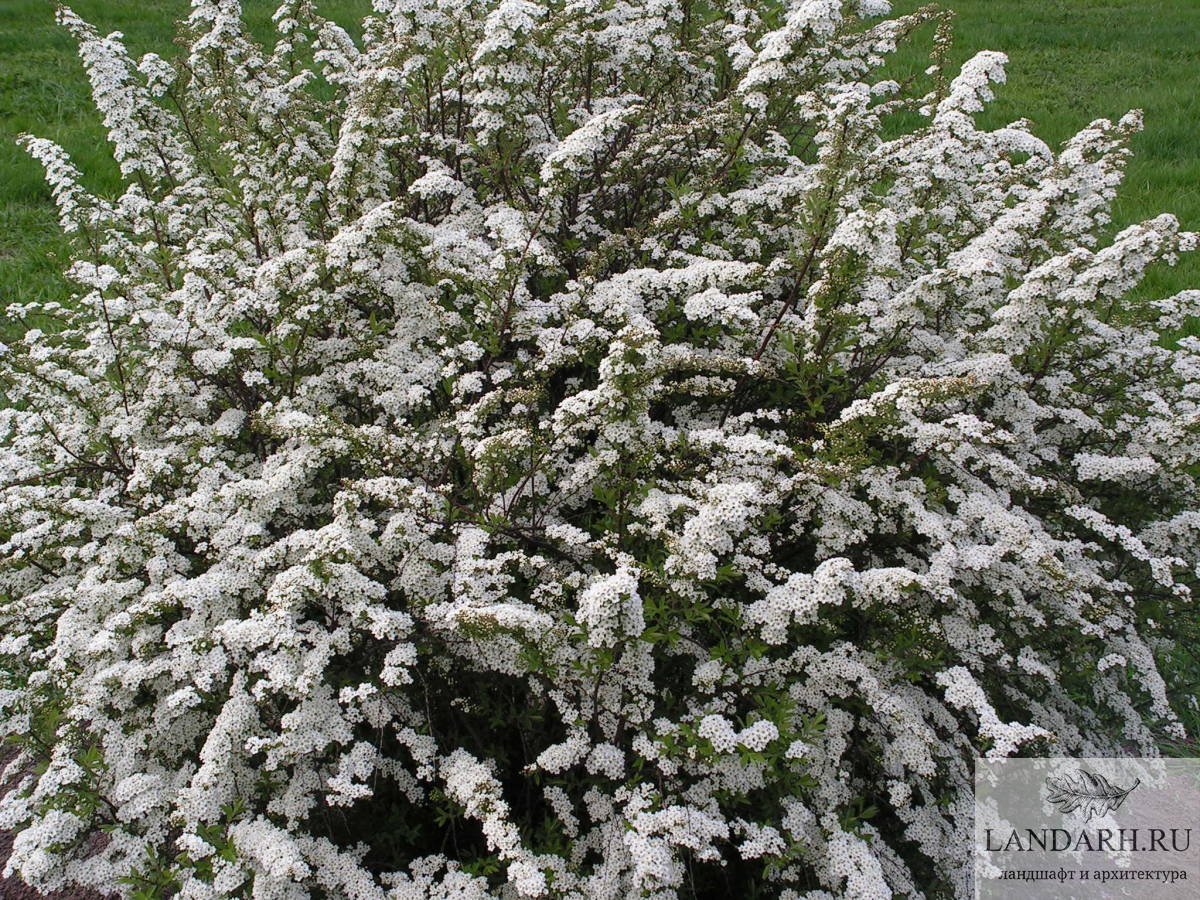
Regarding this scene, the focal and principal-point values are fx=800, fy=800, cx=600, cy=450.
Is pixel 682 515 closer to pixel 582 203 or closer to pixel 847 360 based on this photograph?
pixel 847 360

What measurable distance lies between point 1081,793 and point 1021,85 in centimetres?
1129

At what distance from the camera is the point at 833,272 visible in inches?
136

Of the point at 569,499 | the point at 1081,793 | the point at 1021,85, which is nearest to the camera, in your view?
the point at 1081,793

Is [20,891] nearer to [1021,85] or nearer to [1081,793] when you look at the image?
[1081,793]

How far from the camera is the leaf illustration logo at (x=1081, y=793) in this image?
312 centimetres

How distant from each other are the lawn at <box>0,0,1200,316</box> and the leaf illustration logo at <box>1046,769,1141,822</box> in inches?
221

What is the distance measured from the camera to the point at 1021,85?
11383 millimetres

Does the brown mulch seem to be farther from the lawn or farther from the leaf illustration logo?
the lawn

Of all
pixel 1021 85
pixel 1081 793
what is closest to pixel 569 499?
pixel 1081 793

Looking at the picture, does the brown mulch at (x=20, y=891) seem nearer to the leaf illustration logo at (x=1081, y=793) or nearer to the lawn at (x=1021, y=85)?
the leaf illustration logo at (x=1081, y=793)

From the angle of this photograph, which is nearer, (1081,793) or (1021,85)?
(1081,793)

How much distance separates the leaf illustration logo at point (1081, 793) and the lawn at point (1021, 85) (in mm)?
5626

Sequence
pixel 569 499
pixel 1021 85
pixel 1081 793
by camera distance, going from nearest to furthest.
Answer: pixel 1081 793 < pixel 569 499 < pixel 1021 85

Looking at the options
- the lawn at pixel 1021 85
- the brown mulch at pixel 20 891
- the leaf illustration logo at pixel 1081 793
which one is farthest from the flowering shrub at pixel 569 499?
the lawn at pixel 1021 85
